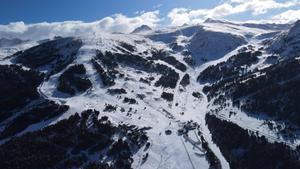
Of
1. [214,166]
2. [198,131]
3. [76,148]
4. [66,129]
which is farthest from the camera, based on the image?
[198,131]

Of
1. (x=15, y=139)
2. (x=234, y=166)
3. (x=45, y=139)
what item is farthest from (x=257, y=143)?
(x=15, y=139)

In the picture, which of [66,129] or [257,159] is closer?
[257,159]

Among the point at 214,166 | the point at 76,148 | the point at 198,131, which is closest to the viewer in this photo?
the point at 214,166

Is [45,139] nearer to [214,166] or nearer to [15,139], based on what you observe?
[15,139]

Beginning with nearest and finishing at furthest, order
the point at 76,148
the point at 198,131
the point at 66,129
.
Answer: the point at 76,148, the point at 66,129, the point at 198,131

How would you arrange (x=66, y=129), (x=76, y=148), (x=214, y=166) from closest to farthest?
(x=214, y=166), (x=76, y=148), (x=66, y=129)

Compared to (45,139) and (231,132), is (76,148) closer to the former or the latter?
(45,139)

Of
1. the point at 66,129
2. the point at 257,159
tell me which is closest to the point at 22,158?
the point at 66,129

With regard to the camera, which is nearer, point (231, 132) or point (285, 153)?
point (285, 153)
